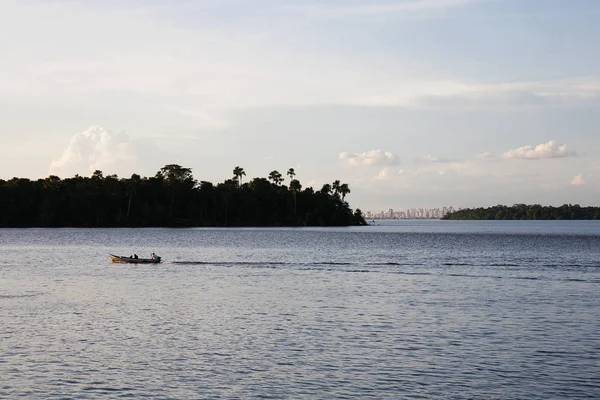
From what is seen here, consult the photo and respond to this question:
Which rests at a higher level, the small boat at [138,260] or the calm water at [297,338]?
the small boat at [138,260]

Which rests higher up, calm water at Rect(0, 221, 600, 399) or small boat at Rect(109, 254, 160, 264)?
small boat at Rect(109, 254, 160, 264)

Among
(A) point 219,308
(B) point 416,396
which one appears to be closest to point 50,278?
(A) point 219,308

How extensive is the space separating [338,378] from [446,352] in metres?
6.90

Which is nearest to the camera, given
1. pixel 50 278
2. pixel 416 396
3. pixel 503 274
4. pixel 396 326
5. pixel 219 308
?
pixel 416 396

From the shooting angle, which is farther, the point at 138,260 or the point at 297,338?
the point at 138,260

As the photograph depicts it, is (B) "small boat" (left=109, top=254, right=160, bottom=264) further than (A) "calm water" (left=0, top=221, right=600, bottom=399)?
Yes

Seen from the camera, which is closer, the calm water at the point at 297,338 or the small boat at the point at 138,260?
the calm water at the point at 297,338

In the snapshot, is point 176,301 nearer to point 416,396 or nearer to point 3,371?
point 3,371

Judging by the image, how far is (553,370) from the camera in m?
28.6

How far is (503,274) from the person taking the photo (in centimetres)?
7662

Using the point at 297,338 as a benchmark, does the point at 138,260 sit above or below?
above

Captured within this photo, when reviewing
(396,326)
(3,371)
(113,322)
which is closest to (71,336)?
(113,322)

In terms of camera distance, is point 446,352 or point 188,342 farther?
point 188,342

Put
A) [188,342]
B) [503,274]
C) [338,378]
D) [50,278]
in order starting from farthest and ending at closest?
1. [503,274]
2. [50,278]
3. [188,342]
4. [338,378]
